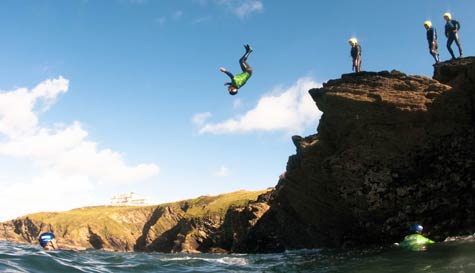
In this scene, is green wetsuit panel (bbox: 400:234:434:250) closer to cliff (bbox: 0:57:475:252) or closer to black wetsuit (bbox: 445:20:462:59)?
cliff (bbox: 0:57:475:252)

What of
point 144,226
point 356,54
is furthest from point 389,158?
point 144,226

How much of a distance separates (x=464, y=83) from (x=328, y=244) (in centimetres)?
1415

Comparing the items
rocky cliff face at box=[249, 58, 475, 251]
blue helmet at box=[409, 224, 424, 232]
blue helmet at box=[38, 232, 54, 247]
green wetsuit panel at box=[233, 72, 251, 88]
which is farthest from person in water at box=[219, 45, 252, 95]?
blue helmet at box=[38, 232, 54, 247]

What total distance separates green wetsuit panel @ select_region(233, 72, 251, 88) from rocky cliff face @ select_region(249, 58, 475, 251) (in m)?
6.96

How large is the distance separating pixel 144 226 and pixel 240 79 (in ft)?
425

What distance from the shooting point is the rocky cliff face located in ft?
70.8

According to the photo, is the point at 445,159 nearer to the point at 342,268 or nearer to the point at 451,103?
the point at 451,103

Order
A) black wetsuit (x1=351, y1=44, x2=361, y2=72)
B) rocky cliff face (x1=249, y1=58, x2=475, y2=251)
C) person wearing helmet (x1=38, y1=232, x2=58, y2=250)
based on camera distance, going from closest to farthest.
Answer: rocky cliff face (x1=249, y1=58, x2=475, y2=251), person wearing helmet (x1=38, y1=232, x2=58, y2=250), black wetsuit (x1=351, y1=44, x2=361, y2=72)

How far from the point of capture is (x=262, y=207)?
159 feet

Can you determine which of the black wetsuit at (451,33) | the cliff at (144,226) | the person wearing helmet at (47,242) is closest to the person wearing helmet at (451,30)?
the black wetsuit at (451,33)

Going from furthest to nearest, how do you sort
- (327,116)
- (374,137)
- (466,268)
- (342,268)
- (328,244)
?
(328,244) → (327,116) → (374,137) → (342,268) → (466,268)

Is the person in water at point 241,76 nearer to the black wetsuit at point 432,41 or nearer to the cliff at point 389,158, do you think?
the cliff at point 389,158

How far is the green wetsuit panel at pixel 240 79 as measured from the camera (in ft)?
60.1

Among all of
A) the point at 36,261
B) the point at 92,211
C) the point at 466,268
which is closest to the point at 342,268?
the point at 466,268
